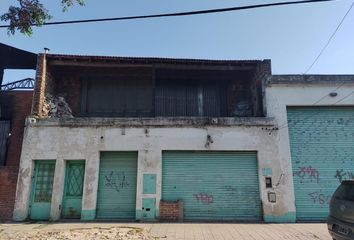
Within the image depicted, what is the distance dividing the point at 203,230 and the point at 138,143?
417cm

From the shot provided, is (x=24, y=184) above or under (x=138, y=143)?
under

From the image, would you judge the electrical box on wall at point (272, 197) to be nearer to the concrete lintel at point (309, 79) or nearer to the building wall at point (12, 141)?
the concrete lintel at point (309, 79)

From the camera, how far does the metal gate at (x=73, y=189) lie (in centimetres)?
1109

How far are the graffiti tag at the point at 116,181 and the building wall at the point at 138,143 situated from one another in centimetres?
47

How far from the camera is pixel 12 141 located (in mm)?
12453

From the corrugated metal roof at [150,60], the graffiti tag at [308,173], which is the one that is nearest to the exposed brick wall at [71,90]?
the corrugated metal roof at [150,60]

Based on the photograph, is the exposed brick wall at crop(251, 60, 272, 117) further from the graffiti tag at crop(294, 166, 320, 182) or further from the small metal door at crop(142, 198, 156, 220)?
the small metal door at crop(142, 198, 156, 220)

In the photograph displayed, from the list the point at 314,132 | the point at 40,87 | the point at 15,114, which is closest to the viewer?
the point at 314,132

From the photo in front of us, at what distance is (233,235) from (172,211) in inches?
119

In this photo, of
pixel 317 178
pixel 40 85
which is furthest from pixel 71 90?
pixel 317 178

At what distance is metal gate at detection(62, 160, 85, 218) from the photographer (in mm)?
11094

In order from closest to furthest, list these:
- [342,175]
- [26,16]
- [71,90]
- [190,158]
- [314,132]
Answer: [26,16] < [342,175] < [190,158] < [314,132] < [71,90]

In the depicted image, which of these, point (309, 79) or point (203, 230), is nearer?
point (203, 230)

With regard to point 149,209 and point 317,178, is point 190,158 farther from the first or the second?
point 317,178
